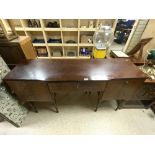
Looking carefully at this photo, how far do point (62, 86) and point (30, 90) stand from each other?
0.40 meters

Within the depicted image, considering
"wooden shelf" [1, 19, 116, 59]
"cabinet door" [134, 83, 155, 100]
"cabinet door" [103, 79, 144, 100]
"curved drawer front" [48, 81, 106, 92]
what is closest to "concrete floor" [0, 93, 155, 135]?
"cabinet door" [134, 83, 155, 100]

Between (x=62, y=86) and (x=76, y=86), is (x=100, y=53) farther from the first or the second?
(x=62, y=86)

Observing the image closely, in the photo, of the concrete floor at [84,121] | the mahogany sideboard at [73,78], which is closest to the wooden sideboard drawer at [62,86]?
the mahogany sideboard at [73,78]

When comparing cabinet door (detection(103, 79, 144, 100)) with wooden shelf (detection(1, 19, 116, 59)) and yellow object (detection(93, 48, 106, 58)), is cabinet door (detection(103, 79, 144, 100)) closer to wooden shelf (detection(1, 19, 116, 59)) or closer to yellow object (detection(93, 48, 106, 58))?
yellow object (detection(93, 48, 106, 58))

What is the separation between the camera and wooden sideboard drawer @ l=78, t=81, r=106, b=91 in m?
1.12

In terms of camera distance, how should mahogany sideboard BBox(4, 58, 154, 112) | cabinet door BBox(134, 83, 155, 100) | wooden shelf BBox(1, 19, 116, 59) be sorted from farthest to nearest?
wooden shelf BBox(1, 19, 116, 59) < cabinet door BBox(134, 83, 155, 100) < mahogany sideboard BBox(4, 58, 154, 112)

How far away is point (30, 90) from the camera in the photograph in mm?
1176

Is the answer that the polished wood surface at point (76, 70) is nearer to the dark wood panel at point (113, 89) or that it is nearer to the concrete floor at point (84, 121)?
the dark wood panel at point (113, 89)

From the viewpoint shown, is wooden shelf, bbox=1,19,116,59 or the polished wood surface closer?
the polished wood surface

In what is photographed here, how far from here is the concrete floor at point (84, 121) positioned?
1.41 m
